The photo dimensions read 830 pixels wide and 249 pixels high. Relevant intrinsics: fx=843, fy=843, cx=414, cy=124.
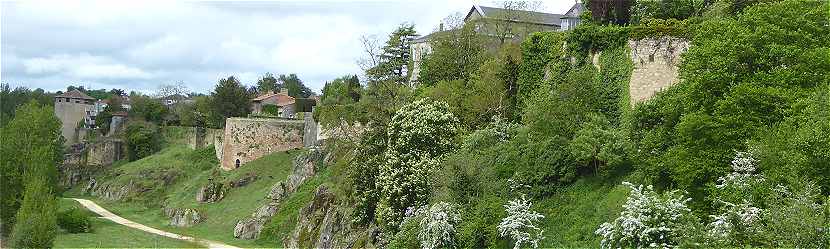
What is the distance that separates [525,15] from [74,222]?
89.8 ft

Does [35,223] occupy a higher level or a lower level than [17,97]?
lower

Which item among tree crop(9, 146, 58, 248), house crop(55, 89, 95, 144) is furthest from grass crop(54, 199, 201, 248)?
house crop(55, 89, 95, 144)

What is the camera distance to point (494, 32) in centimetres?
4266

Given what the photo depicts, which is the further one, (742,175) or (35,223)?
(35,223)

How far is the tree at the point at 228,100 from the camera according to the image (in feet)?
233

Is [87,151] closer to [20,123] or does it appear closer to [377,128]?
[20,123]

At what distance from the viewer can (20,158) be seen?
42312mm

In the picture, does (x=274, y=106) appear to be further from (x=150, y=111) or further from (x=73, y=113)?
Result: (x=73, y=113)

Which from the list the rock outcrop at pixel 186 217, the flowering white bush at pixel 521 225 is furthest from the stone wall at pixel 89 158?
the flowering white bush at pixel 521 225

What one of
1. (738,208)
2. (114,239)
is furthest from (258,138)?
(738,208)

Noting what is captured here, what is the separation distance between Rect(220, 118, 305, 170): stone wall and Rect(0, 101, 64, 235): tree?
13.8 meters

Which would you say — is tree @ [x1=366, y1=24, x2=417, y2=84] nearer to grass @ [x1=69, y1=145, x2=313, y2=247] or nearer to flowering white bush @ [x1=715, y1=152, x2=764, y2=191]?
grass @ [x1=69, y1=145, x2=313, y2=247]

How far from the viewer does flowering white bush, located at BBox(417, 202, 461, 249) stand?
81.2ft

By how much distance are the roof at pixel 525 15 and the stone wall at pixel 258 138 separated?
14.8 metres
